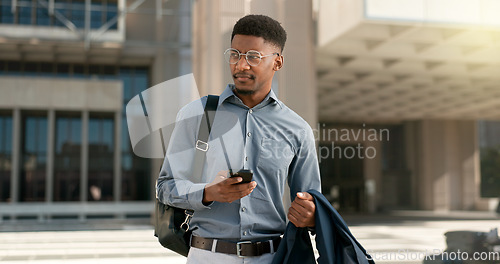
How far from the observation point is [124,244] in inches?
454

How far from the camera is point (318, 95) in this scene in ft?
64.6

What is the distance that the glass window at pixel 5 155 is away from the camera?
77.7 feet

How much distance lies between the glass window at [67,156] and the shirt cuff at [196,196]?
2351cm

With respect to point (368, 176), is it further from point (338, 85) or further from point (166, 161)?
point (166, 161)

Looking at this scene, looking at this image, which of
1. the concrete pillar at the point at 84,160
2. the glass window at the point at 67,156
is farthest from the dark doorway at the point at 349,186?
the glass window at the point at 67,156

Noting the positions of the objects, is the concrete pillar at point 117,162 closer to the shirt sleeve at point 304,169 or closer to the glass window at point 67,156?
the glass window at point 67,156

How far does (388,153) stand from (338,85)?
15412 millimetres

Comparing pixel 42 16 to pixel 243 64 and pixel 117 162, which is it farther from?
pixel 243 64

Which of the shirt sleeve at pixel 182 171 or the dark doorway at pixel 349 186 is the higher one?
the shirt sleeve at pixel 182 171

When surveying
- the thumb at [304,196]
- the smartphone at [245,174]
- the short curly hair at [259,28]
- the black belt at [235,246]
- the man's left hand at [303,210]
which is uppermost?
the short curly hair at [259,28]

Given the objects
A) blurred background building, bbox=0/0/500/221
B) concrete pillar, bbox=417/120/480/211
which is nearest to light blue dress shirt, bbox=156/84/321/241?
blurred background building, bbox=0/0/500/221

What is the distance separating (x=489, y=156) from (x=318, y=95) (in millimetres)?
16498

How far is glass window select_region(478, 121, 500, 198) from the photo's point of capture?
2995 cm

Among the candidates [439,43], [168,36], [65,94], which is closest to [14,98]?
[65,94]
